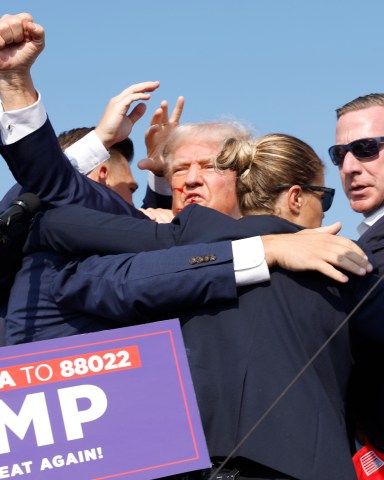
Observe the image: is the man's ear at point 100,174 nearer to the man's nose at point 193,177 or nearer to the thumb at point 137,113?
the thumb at point 137,113

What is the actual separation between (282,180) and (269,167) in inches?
3.0

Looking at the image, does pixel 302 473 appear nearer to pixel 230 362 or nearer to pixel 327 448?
pixel 327 448

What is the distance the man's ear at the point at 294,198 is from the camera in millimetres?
3248

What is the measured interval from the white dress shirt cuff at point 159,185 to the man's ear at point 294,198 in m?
2.12

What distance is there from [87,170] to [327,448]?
2066 millimetres

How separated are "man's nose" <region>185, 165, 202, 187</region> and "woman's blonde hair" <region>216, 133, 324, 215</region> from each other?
1.94 feet

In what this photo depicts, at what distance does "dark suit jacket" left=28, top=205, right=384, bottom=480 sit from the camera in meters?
2.69

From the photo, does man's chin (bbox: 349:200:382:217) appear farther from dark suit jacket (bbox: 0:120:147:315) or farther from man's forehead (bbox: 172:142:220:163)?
dark suit jacket (bbox: 0:120:147:315)

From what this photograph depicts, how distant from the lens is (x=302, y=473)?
2648mm

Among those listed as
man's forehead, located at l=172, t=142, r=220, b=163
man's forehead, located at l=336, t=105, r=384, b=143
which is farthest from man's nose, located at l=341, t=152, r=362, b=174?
man's forehead, located at l=172, t=142, r=220, b=163

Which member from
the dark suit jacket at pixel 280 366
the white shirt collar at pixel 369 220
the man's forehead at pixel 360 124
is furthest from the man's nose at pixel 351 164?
the dark suit jacket at pixel 280 366

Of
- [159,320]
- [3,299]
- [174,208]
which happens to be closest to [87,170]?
[174,208]

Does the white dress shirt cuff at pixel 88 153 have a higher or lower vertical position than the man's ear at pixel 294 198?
higher

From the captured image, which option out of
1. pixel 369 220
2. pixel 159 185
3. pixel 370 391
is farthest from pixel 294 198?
pixel 159 185
